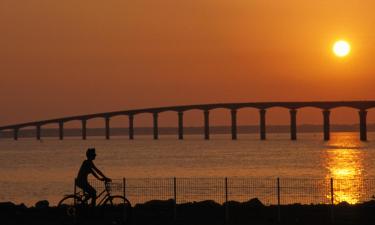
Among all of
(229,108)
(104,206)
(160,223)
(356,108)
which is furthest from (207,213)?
(229,108)

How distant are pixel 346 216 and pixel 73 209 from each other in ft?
28.6

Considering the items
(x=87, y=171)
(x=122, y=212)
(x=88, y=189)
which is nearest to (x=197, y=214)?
(x=122, y=212)

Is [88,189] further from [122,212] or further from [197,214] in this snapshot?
[197,214]

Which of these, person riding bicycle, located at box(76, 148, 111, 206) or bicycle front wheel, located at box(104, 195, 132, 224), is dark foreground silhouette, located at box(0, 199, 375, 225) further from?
person riding bicycle, located at box(76, 148, 111, 206)

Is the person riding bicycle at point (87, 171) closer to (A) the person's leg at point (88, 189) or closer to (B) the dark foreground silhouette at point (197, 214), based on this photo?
(A) the person's leg at point (88, 189)

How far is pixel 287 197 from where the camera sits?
44.0 metres

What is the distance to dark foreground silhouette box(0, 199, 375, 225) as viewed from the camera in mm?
26000

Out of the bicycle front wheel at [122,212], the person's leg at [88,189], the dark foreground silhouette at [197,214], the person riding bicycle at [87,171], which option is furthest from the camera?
the dark foreground silhouette at [197,214]

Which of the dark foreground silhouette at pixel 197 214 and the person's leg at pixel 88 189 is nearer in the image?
the person's leg at pixel 88 189

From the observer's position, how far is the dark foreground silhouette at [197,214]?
85.3ft

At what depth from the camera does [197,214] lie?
29359 mm

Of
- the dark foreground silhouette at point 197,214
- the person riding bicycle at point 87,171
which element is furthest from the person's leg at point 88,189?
the dark foreground silhouette at point 197,214

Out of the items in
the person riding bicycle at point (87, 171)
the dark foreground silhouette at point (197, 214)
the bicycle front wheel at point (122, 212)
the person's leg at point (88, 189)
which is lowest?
the dark foreground silhouette at point (197, 214)

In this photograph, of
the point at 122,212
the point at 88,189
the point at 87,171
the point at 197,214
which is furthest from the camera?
the point at 197,214
